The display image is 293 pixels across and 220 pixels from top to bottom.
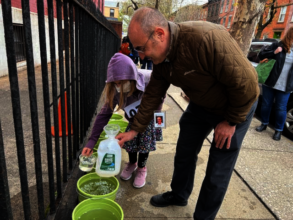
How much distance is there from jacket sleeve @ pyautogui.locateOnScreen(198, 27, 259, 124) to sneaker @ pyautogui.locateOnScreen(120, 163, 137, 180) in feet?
5.24

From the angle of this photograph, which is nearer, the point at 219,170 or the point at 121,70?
the point at 219,170

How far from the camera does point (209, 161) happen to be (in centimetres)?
188

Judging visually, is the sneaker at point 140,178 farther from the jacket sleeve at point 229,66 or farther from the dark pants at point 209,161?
the jacket sleeve at point 229,66

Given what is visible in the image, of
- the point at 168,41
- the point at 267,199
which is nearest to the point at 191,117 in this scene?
the point at 168,41

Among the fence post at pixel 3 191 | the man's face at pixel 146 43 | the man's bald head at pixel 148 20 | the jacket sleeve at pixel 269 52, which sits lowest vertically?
the fence post at pixel 3 191

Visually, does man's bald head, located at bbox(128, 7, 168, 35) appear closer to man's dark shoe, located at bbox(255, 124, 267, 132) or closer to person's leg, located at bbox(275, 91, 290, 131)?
person's leg, located at bbox(275, 91, 290, 131)

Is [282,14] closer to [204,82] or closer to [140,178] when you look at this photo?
[140,178]

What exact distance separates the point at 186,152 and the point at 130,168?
2.85 feet

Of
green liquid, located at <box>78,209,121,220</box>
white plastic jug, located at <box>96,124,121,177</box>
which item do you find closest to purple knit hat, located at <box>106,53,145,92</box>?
white plastic jug, located at <box>96,124,121,177</box>

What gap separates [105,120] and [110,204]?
0.79m

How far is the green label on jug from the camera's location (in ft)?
6.25

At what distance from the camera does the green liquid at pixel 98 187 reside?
2.20 metres

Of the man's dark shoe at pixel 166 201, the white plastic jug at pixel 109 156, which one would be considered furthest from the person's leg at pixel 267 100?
the white plastic jug at pixel 109 156

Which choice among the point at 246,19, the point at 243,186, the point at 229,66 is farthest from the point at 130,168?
the point at 246,19
